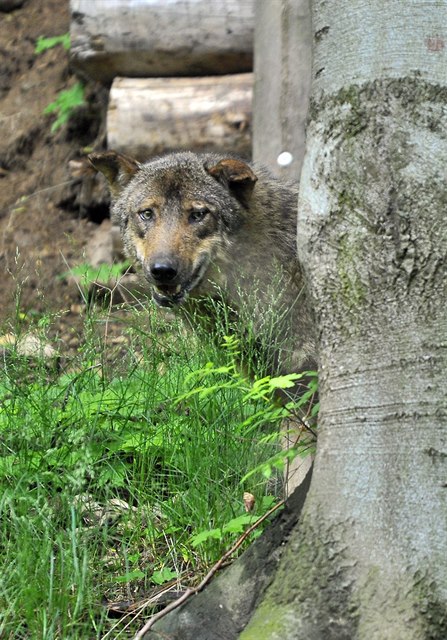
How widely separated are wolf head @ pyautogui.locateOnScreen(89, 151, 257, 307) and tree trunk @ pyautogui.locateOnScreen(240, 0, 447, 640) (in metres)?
2.28

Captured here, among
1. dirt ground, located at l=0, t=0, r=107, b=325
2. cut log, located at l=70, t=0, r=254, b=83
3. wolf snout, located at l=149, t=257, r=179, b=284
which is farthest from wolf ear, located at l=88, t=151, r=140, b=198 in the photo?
dirt ground, located at l=0, t=0, r=107, b=325

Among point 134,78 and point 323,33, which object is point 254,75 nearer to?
point 134,78

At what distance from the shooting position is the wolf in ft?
17.4

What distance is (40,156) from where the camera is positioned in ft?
32.4

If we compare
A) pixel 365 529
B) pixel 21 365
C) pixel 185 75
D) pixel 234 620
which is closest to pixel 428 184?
pixel 365 529

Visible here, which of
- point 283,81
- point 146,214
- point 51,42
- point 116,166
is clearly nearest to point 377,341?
point 146,214

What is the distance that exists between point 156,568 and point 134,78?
5185 millimetres

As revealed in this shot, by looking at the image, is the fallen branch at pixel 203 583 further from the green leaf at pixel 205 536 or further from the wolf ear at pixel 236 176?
the wolf ear at pixel 236 176

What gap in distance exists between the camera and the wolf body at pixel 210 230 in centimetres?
530

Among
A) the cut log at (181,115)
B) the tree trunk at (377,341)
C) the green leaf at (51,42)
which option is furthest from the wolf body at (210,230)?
the green leaf at (51,42)

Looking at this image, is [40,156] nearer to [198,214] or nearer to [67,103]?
[67,103]

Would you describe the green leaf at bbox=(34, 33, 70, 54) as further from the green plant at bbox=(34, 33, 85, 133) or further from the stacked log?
the stacked log

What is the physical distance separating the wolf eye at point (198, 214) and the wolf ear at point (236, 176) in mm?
221

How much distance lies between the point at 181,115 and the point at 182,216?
2.23m
